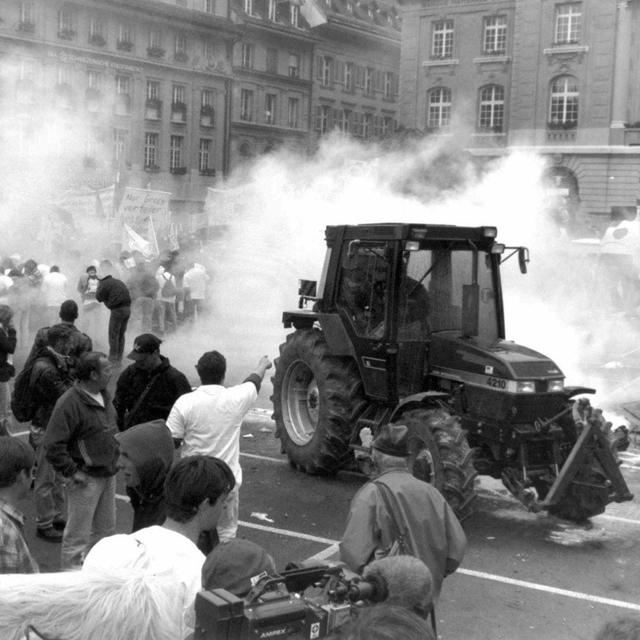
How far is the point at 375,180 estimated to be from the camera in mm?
18438

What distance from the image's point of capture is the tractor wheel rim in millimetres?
9594

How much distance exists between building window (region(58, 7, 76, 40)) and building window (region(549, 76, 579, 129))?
18.9 metres

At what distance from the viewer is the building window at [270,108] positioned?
52.5 metres

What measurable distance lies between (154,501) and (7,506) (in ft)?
4.10

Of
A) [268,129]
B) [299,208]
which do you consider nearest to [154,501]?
[299,208]

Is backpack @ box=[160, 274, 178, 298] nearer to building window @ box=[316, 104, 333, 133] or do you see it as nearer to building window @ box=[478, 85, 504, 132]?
building window @ box=[478, 85, 504, 132]

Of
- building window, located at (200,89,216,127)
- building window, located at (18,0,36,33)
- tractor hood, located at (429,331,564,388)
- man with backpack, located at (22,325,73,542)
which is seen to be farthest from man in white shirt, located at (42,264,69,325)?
building window, located at (200,89,216,127)

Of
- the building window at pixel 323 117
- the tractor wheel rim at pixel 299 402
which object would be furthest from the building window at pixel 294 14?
the tractor wheel rim at pixel 299 402

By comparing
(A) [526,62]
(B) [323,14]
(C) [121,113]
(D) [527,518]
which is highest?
(B) [323,14]

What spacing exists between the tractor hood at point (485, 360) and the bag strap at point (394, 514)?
10.7 feet

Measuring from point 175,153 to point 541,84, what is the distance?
16.3 m

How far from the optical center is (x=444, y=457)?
717 centimetres

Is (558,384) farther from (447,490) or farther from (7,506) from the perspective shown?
(7,506)

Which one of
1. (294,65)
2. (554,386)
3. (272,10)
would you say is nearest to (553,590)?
(554,386)
